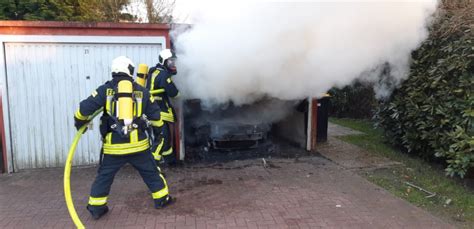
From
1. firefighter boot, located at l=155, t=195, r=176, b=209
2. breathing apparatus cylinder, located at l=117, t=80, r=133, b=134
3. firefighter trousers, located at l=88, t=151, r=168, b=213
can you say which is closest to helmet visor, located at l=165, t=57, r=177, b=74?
breathing apparatus cylinder, located at l=117, t=80, r=133, b=134

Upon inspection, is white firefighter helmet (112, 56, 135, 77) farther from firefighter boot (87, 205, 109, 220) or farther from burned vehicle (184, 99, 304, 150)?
burned vehicle (184, 99, 304, 150)

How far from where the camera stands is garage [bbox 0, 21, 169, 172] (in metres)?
Result: 5.72

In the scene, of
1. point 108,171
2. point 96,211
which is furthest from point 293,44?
point 96,211

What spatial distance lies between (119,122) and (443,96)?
452 centimetres

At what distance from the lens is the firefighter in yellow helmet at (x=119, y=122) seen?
3.93 meters

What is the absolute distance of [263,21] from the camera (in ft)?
15.1

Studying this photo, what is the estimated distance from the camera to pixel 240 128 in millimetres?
6863

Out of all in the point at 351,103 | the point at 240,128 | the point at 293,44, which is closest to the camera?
the point at 293,44

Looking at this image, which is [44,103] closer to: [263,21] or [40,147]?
[40,147]

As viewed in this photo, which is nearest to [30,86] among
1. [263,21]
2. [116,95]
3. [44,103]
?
[44,103]

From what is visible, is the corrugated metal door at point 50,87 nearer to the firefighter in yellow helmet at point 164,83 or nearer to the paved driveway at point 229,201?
the paved driveway at point 229,201

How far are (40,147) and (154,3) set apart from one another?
1063 centimetres

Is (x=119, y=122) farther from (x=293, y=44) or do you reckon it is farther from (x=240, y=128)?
(x=240, y=128)

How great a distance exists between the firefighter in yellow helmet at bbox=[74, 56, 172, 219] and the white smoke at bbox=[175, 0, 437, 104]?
1428 mm
